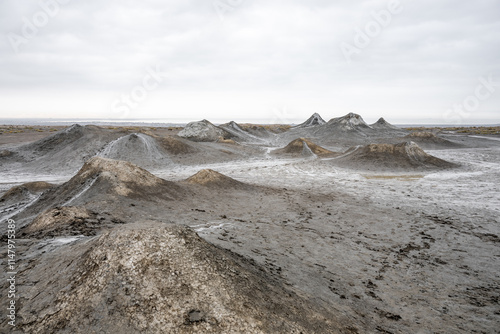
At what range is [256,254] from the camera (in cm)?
685

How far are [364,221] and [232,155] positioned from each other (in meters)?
21.8

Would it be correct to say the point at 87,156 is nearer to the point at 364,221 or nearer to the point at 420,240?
the point at 364,221

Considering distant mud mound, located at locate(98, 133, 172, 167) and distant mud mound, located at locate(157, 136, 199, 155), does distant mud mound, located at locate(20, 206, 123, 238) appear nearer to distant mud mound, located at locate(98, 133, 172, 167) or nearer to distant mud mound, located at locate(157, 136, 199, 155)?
distant mud mound, located at locate(98, 133, 172, 167)

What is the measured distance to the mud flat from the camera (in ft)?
11.7

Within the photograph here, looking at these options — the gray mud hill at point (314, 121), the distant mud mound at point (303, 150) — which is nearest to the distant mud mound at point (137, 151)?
the distant mud mound at point (303, 150)

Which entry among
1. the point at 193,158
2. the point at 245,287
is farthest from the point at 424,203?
the point at 193,158

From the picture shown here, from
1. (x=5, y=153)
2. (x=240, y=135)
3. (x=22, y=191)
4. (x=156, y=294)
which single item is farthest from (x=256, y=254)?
(x=240, y=135)

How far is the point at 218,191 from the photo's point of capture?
13.9 meters

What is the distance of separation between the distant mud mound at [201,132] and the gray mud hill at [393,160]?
2245cm

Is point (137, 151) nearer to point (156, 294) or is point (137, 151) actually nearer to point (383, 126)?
point (156, 294)

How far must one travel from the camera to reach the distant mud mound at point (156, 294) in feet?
10.9

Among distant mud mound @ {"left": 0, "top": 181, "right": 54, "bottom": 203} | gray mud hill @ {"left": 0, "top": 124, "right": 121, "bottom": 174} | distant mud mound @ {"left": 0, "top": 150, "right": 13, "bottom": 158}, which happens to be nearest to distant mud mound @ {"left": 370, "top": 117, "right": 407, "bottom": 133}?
gray mud hill @ {"left": 0, "top": 124, "right": 121, "bottom": 174}

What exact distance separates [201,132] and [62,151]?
20174mm

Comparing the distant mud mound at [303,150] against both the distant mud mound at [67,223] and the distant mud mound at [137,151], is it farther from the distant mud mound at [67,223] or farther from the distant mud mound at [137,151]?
the distant mud mound at [67,223]
